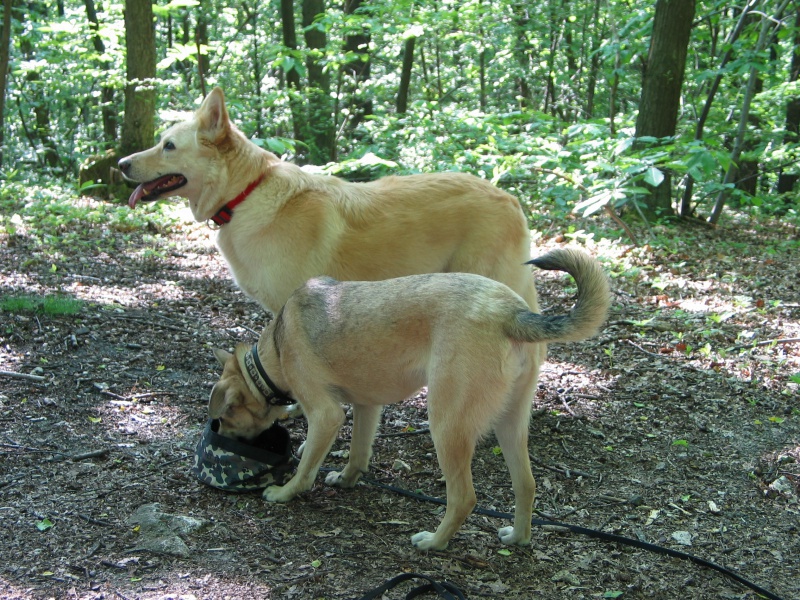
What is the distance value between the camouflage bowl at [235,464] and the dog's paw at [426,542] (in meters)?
0.96

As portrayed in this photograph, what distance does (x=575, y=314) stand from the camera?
324 centimetres

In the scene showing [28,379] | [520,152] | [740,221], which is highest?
[520,152]

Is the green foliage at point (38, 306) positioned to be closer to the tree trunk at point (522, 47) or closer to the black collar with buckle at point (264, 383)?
the black collar with buckle at point (264, 383)

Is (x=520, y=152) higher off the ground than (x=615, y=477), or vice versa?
(x=520, y=152)

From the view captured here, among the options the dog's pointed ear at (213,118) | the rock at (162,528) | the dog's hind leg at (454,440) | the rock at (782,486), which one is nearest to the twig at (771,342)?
the rock at (782,486)

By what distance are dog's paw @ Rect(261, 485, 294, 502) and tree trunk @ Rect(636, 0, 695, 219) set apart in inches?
321

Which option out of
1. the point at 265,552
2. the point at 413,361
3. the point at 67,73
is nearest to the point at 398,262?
the point at 413,361

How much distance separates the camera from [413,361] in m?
3.57

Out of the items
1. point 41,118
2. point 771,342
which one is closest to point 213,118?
point 771,342

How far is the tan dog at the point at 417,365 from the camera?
129 inches

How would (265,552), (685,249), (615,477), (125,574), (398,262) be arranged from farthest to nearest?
(685,249), (398,262), (615,477), (265,552), (125,574)

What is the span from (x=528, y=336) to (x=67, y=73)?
16.7 m

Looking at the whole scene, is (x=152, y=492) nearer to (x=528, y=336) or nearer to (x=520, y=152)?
(x=528, y=336)

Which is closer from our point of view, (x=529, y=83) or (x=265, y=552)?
(x=265, y=552)
